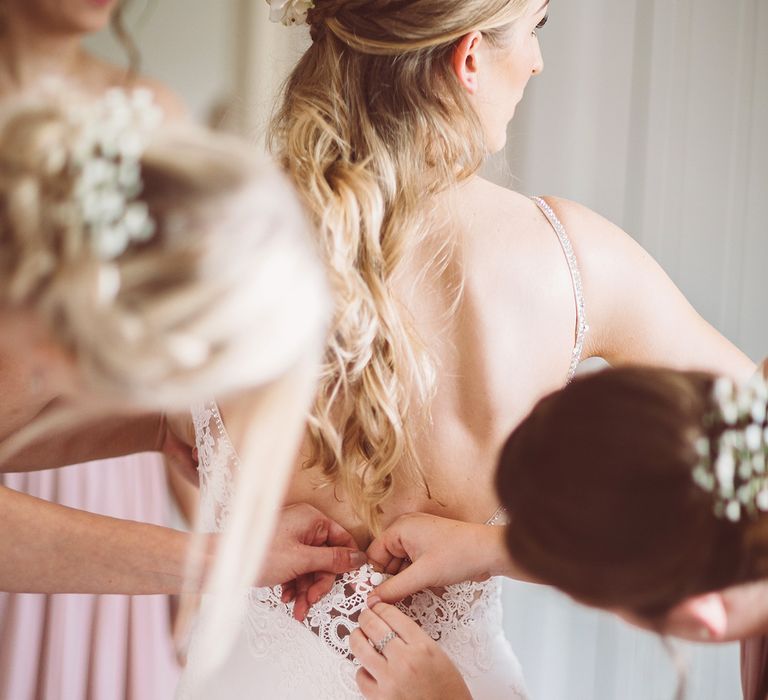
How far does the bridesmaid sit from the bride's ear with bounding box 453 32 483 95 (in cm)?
62

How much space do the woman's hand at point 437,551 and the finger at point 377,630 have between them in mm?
35

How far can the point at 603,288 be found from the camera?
1.05 metres

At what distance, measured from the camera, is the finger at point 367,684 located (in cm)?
94

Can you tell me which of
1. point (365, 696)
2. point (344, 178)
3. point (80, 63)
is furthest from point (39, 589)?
point (80, 63)

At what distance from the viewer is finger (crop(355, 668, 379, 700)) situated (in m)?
0.94

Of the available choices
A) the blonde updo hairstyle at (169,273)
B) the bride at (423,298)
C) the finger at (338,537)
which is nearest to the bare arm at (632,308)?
the bride at (423,298)

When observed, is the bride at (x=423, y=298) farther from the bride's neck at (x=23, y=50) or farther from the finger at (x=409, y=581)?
the bride's neck at (x=23, y=50)

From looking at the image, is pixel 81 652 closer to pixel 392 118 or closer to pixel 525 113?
pixel 392 118

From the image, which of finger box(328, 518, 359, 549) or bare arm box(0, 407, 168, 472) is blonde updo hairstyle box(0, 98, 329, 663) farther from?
bare arm box(0, 407, 168, 472)

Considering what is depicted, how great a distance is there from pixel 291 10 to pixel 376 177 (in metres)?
0.23

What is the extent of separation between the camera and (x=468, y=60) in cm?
98

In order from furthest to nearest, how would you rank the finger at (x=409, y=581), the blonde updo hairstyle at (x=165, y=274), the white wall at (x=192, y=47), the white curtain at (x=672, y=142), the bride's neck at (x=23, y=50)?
the white wall at (x=192, y=47) < the white curtain at (x=672, y=142) < the bride's neck at (x=23, y=50) < the finger at (x=409, y=581) < the blonde updo hairstyle at (x=165, y=274)

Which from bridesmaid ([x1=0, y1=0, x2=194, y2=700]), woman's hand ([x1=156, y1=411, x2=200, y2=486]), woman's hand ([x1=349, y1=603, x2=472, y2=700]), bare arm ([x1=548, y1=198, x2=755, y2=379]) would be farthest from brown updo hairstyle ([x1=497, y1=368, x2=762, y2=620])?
bridesmaid ([x1=0, y1=0, x2=194, y2=700])

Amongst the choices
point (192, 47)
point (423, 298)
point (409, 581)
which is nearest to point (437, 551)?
point (409, 581)
